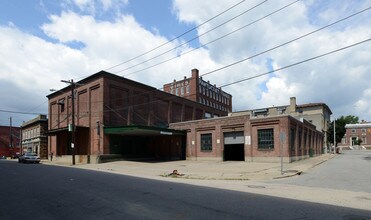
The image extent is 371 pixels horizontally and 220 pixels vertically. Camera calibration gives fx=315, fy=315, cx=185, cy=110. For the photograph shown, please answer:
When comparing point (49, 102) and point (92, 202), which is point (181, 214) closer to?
point (92, 202)

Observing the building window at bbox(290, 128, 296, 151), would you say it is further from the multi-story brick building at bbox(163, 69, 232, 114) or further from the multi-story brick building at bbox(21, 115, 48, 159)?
the multi-story brick building at bbox(163, 69, 232, 114)

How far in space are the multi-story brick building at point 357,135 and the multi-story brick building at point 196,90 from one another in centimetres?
5850

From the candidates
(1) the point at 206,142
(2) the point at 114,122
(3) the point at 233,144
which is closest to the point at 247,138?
(3) the point at 233,144

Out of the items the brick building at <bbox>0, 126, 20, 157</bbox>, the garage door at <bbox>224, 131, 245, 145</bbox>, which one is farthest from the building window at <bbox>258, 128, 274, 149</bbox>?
the brick building at <bbox>0, 126, 20, 157</bbox>

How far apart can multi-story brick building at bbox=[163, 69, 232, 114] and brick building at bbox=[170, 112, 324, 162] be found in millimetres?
44407

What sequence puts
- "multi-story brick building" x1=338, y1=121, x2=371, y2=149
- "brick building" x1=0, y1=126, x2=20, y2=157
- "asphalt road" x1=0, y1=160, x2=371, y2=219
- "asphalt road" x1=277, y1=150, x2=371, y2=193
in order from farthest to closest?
"multi-story brick building" x1=338, y1=121, x2=371, y2=149, "brick building" x1=0, y1=126, x2=20, y2=157, "asphalt road" x1=277, y1=150, x2=371, y2=193, "asphalt road" x1=0, y1=160, x2=371, y2=219

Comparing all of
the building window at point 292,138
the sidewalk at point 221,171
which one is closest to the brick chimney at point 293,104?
the building window at point 292,138

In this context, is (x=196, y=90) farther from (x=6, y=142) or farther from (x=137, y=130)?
(x=137, y=130)

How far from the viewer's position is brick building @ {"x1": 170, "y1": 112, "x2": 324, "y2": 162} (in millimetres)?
31781

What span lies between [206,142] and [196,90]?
52.6 metres

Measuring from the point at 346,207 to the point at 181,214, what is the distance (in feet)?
17.2

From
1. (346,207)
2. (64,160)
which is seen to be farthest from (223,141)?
(346,207)

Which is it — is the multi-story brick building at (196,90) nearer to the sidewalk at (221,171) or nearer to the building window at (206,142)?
the building window at (206,142)

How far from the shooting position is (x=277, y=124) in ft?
105
